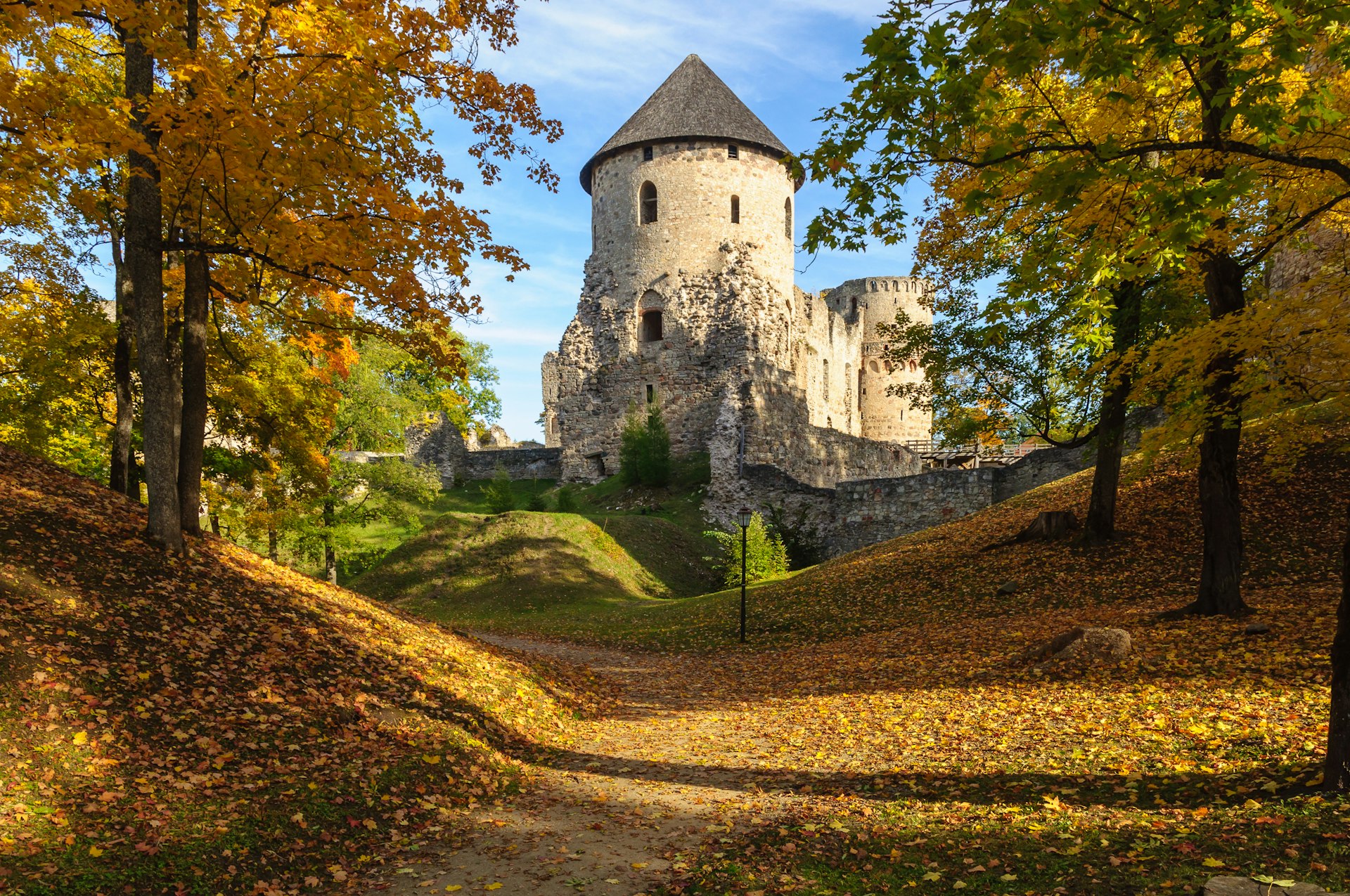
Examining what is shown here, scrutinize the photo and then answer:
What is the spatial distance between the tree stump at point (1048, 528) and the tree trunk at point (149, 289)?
1437 centimetres

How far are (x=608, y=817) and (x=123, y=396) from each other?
8987 millimetres

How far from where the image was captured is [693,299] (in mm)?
32000

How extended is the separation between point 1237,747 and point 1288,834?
2.13 metres

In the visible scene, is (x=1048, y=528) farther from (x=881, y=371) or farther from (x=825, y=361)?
(x=881, y=371)

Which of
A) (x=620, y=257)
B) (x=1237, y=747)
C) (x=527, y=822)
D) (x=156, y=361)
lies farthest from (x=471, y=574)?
(x=1237, y=747)

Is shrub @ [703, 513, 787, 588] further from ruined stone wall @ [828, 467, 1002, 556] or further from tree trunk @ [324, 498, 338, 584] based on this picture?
tree trunk @ [324, 498, 338, 584]

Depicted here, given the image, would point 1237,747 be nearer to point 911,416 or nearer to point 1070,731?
point 1070,731

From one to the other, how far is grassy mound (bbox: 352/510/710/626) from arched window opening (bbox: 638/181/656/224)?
12039 millimetres

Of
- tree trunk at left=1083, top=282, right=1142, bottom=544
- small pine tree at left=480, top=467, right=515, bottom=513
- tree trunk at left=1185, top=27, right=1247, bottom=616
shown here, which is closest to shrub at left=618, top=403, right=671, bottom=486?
small pine tree at left=480, top=467, right=515, bottom=513

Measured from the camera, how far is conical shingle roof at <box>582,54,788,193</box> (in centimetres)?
3231

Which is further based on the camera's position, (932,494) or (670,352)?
(670,352)

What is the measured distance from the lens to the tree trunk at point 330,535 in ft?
62.8

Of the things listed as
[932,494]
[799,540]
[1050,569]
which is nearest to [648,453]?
[799,540]

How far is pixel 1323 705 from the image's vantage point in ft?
22.8
